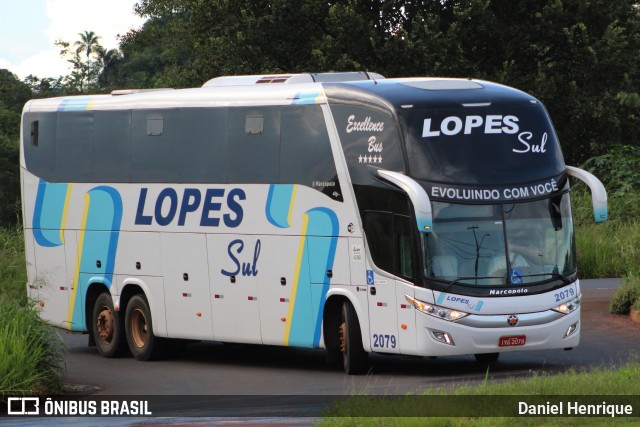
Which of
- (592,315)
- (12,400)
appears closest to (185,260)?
(12,400)

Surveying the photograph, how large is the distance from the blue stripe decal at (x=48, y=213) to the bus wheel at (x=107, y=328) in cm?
138

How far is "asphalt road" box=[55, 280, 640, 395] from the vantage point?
17.7m

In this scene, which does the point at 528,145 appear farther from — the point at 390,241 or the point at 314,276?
the point at 314,276

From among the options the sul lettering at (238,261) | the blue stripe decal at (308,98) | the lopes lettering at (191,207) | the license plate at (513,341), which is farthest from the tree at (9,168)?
the license plate at (513,341)

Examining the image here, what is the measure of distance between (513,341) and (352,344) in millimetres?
2183

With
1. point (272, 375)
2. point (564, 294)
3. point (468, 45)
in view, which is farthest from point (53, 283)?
point (468, 45)

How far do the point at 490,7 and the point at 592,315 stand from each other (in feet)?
71.2

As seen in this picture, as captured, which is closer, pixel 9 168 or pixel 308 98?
pixel 308 98

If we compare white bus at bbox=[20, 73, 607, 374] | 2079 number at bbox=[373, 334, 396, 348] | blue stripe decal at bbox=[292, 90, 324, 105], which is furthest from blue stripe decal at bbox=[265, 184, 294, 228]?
2079 number at bbox=[373, 334, 396, 348]

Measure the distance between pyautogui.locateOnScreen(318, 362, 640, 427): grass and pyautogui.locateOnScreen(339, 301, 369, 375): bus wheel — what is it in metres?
4.13

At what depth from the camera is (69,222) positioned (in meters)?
23.4

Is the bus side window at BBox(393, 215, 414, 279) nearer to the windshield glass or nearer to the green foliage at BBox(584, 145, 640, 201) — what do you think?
the windshield glass

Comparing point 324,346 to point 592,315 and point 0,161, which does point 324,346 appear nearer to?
point 592,315

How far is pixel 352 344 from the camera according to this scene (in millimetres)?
18453
